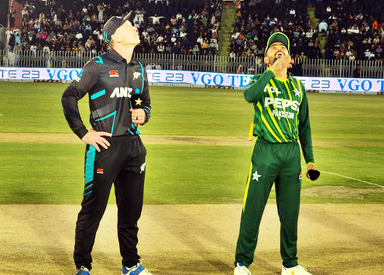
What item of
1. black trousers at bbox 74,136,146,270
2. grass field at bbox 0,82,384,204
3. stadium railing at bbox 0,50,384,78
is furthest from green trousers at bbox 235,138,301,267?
stadium railing at bbox 0,50,384,78

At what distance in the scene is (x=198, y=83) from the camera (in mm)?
42062

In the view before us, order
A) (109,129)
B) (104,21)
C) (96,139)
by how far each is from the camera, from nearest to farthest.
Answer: (96,139)
(109,129)
(104,21)

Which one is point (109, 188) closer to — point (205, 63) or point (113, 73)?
point (113, 73)

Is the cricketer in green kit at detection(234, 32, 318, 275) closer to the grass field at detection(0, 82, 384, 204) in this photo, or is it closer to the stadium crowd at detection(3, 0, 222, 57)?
the grass field at detection(0, 82, 384, 204)

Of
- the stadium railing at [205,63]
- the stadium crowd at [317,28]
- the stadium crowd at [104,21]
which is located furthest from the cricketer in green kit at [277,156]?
the stadium crowd at [104,21]

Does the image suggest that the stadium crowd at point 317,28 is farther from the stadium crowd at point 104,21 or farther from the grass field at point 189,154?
the grass field at point 189,154

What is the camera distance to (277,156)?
697 cm

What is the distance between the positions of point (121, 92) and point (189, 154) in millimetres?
9792

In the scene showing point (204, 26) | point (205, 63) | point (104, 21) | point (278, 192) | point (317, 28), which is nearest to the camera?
point (278, 192)

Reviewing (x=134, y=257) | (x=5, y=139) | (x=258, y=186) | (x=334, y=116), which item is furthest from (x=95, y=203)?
(x=334, y=116)

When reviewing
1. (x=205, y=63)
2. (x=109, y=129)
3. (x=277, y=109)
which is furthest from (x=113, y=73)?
(x=205, y=63)

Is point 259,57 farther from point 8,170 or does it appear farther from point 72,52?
point 8,170

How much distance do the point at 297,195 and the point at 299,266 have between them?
2.18 feet

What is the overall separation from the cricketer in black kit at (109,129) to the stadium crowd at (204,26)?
119 feet
